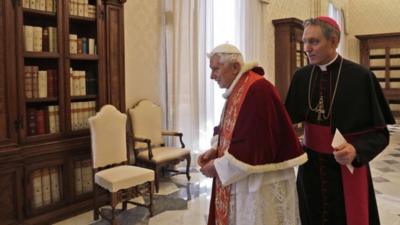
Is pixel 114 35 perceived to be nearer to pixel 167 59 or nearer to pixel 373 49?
pixel 167 59

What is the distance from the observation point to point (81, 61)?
406 cm

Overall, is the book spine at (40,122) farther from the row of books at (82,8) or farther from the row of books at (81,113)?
the row of books at (82,8)

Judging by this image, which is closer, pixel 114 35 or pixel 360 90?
pixel 360 90

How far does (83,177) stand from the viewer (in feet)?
13.0

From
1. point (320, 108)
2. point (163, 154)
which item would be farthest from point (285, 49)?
point (320, 108)

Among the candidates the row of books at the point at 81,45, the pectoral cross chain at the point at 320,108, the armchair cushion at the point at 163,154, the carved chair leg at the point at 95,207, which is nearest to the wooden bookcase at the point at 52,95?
the row of books at the point at 81,45

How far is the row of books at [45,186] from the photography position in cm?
352

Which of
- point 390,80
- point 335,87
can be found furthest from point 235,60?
point 390,80

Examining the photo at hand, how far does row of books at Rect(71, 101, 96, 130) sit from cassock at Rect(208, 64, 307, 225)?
2.30m

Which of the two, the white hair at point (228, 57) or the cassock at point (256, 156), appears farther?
the white hair at point (228, 57)

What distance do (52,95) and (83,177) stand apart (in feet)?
2.95

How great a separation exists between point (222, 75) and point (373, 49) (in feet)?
39.0

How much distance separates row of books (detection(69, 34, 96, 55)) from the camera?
3767 millimetres

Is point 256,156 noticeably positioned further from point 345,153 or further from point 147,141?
point 147,141
